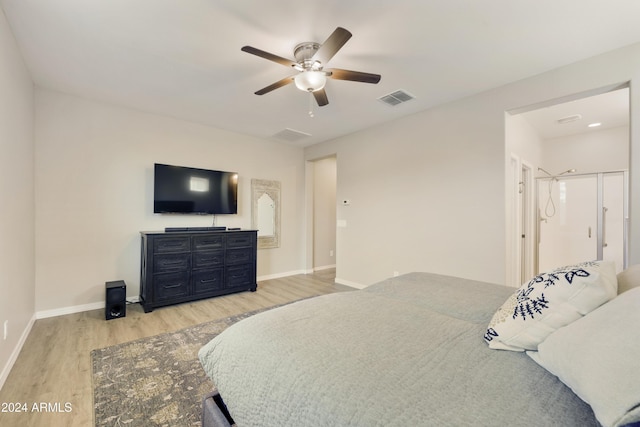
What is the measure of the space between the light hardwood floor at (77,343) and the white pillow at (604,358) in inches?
91.9

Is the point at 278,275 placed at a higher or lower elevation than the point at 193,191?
lower

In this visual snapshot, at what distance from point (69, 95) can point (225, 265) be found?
2899mm

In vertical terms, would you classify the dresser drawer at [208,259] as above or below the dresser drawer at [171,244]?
below

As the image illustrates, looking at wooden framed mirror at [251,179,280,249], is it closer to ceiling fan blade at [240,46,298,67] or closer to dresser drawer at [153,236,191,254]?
dresser drawer at [153,236,191,254]

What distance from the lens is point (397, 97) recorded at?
3.29 metres

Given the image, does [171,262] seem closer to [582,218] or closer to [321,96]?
[321,96]

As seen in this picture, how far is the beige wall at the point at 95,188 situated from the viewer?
10.4ft

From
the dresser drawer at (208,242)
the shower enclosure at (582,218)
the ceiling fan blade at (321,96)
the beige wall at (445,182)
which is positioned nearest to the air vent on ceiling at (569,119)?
the shower enclosure at (582,218)

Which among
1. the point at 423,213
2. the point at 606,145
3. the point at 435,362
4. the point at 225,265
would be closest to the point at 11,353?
the point at 225,265

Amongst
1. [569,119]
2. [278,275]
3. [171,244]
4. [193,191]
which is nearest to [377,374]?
[171,244]

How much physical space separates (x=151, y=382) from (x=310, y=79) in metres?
2.65

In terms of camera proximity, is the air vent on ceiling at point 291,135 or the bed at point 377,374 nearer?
the bed at point 377,374

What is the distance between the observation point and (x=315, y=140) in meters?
5.19

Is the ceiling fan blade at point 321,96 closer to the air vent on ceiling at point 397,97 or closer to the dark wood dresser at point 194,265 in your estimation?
the air vent on ceiling at point 397,97
